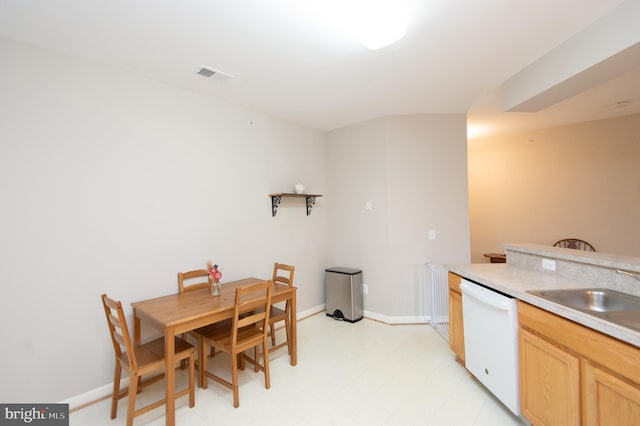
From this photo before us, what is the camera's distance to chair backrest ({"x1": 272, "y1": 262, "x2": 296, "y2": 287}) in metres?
2.88

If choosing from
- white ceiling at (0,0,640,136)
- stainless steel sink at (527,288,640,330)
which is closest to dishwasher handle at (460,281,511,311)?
stainless steel sink at (527,288,640,330)

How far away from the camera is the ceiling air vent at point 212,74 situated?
2454mm

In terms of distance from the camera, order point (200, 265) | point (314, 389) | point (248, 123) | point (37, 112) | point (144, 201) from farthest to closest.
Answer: point (248, 123) → point (200, 265) → point (144, 201) → point (314, 389) → point (37, 112)

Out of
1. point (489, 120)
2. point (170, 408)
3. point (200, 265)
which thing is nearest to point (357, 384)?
point (170, 408)

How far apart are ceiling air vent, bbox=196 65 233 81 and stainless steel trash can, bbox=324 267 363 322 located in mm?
2578

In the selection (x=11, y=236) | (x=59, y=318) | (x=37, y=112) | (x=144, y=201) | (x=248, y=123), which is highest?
(x=248, y=123)

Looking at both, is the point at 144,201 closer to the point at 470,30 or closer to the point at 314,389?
the point at 314,389

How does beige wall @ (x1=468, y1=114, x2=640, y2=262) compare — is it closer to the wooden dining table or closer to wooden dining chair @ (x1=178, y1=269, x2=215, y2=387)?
the wooden dining table

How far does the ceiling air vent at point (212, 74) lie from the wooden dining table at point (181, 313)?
191 cm

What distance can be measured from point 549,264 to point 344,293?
86.3 inches

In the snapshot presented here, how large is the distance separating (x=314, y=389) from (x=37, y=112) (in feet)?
9.45

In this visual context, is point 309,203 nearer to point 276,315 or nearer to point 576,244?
point 276,315

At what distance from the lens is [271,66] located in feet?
8.00

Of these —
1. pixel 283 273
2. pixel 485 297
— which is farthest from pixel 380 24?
pixel 283 273
